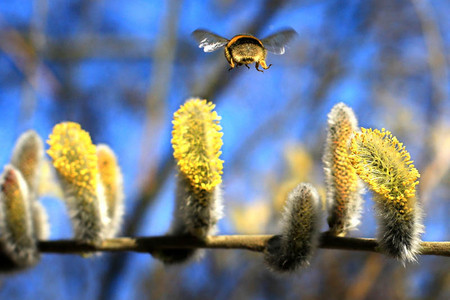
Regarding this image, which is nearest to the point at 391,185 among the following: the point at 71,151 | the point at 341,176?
the point at 341,176

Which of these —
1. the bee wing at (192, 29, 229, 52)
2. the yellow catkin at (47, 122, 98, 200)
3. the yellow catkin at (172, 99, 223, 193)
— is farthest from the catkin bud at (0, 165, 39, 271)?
the bee wing at (192, 29, 229, 52)

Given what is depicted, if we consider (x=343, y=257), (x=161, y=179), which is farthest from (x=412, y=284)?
(x=161, y=179)

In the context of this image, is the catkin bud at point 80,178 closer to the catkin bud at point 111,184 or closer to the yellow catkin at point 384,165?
the catkin bud at point 111,184

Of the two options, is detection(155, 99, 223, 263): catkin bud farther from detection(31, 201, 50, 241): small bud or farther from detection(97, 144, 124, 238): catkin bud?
detection(31, 201, 50, 241): small bud

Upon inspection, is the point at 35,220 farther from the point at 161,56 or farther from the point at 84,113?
the point at 84,113

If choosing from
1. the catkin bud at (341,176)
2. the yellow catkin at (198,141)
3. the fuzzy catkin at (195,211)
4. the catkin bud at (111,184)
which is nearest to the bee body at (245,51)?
the yellow catkin at (198,141)
